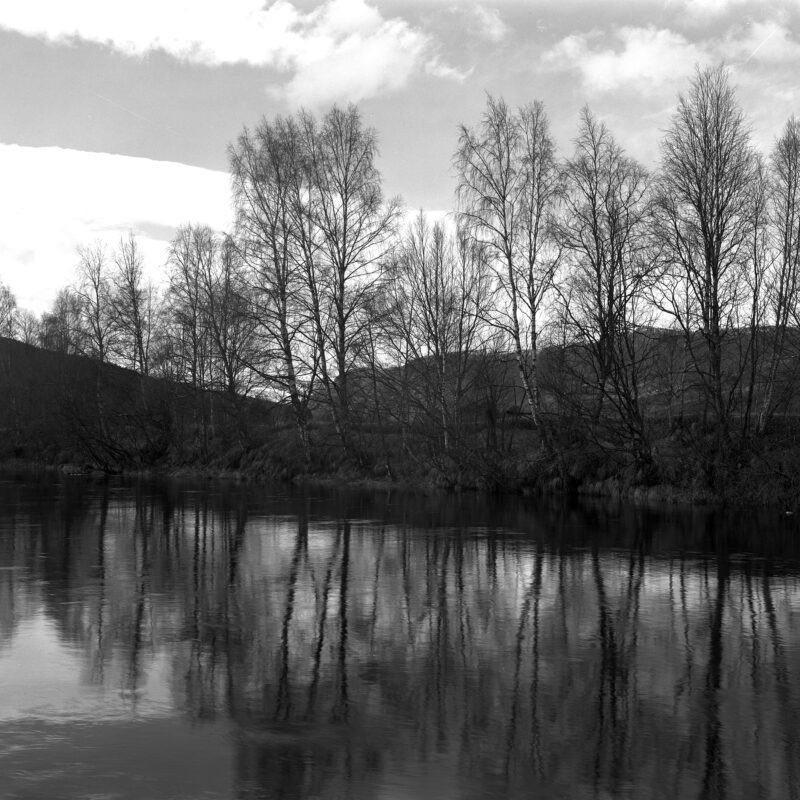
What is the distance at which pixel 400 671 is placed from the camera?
306 inches

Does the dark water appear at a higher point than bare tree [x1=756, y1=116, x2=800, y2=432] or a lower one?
lower

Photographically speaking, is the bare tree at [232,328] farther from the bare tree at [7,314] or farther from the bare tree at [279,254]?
the bare tree at [7,314]

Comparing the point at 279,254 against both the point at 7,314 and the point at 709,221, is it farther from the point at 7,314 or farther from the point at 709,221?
the point at 7,314

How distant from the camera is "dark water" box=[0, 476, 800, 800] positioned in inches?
215

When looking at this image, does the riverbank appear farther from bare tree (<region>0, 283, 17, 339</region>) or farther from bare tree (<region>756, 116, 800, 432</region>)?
bare tree (<region>0, 283, 17, 339</region>)

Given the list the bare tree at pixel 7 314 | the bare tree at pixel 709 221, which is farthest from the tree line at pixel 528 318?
the bare tree at pixel 7 314

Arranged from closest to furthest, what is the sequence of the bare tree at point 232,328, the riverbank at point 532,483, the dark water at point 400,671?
the dark water at point 400,671 → the riverbank at point 532,483 → the bare tree at point 232,328

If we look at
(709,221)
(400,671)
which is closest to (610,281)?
(709,221)

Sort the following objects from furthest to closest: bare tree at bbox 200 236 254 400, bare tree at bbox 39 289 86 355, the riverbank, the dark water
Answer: bare tree at bbox 39 289 86 355, bare tree at bbox 200 236 254 400, the riverbank, the dark water

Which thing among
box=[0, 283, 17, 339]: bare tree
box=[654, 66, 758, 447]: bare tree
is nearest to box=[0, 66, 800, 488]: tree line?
box=[654, 66, 758, 447]: bare tree

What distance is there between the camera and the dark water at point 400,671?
5453 millimetres

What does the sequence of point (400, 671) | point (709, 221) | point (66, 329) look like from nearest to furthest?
point (400, 671), point (709, 221), point (66, 329)

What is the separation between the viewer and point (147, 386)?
53.8 metres

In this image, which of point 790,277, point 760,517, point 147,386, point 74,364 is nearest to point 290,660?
point 760,517
